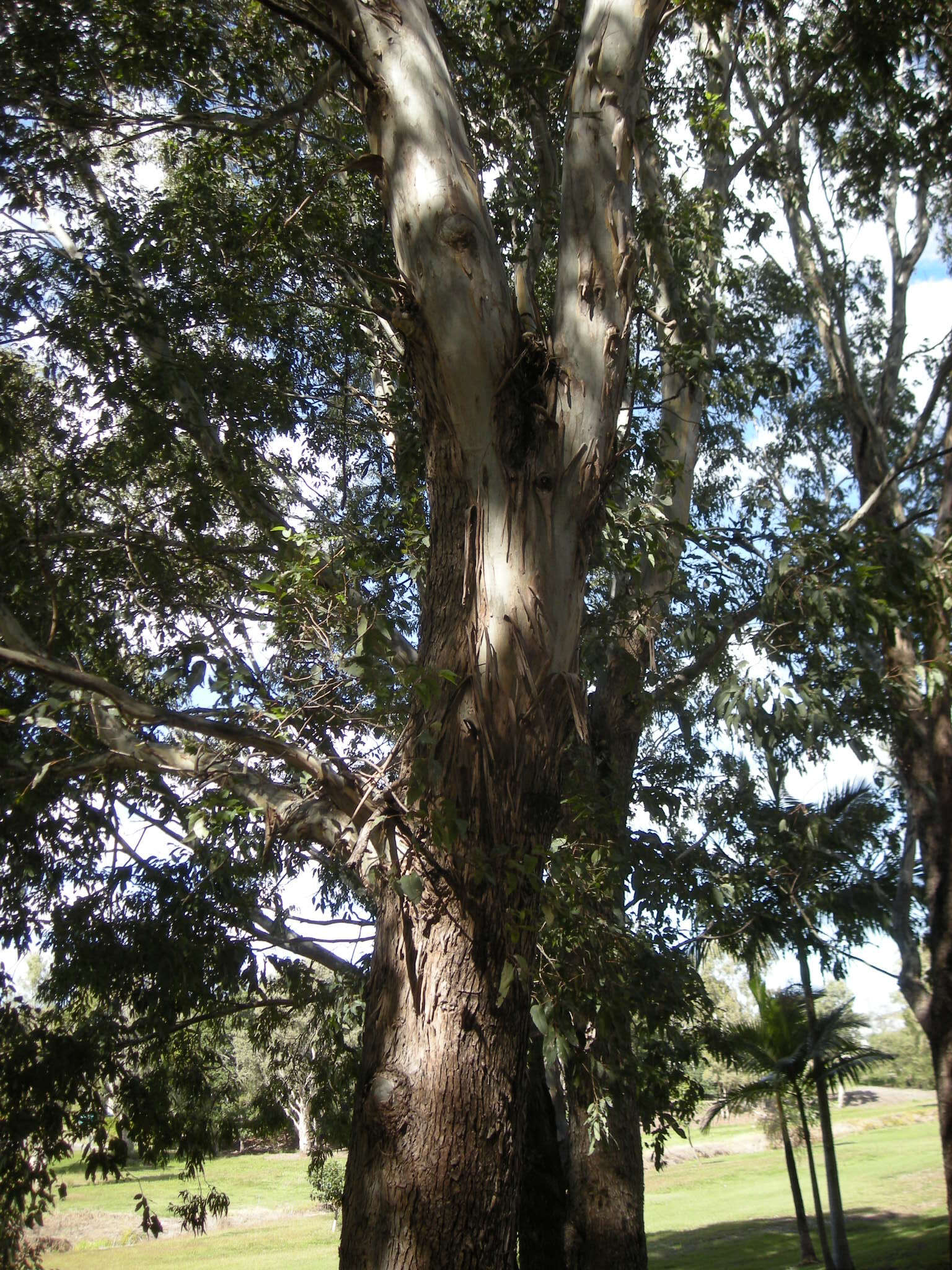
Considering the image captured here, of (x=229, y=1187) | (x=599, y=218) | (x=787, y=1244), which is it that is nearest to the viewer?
(x=599, y=218)

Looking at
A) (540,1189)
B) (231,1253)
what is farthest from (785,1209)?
(540,1189)

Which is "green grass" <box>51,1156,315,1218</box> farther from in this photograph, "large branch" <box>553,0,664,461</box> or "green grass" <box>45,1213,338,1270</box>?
"large branch" <box>553,0,664,461</box>

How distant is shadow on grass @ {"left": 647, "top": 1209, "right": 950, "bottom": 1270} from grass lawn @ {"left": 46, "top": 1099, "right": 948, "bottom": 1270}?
4 centimetres

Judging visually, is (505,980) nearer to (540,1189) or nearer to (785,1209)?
(540,1189)

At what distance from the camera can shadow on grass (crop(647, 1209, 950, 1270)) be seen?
11445 mm

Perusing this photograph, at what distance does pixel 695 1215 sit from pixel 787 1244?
14.9 feet

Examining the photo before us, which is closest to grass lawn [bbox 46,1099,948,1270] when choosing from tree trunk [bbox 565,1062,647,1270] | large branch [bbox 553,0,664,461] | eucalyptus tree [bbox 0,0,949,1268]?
tree trunk [bbox 565,1062,647,1270]

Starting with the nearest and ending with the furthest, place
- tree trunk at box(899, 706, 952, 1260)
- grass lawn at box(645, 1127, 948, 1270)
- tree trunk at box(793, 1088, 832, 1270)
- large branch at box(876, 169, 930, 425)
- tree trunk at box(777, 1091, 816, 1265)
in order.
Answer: tree trunk at box(899, 706, 952, 1260) → large branch at box(876, 169, 930, 425) → tree trunk at box(793, 1088, 832, 1270) → grass lawn at box(645, 1127, 948, 1270) → tree trunk at box(777, 1091, 816, 1265)

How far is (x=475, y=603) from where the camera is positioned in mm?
2857

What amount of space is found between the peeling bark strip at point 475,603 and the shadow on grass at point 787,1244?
31.2 ft

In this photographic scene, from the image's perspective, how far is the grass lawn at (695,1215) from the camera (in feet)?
45.1

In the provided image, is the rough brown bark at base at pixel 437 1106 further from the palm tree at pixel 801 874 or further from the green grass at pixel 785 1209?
the green grass at pixel 785 1209

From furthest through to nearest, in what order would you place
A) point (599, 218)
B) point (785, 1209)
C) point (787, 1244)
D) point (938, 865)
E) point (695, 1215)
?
point (695, 1215), point (785, 1209), point (787, 1244), point (938, 865), point (599, 218)

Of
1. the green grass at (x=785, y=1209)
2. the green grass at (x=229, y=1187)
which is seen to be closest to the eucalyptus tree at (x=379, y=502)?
the green grass at (x=785, y=1209)
